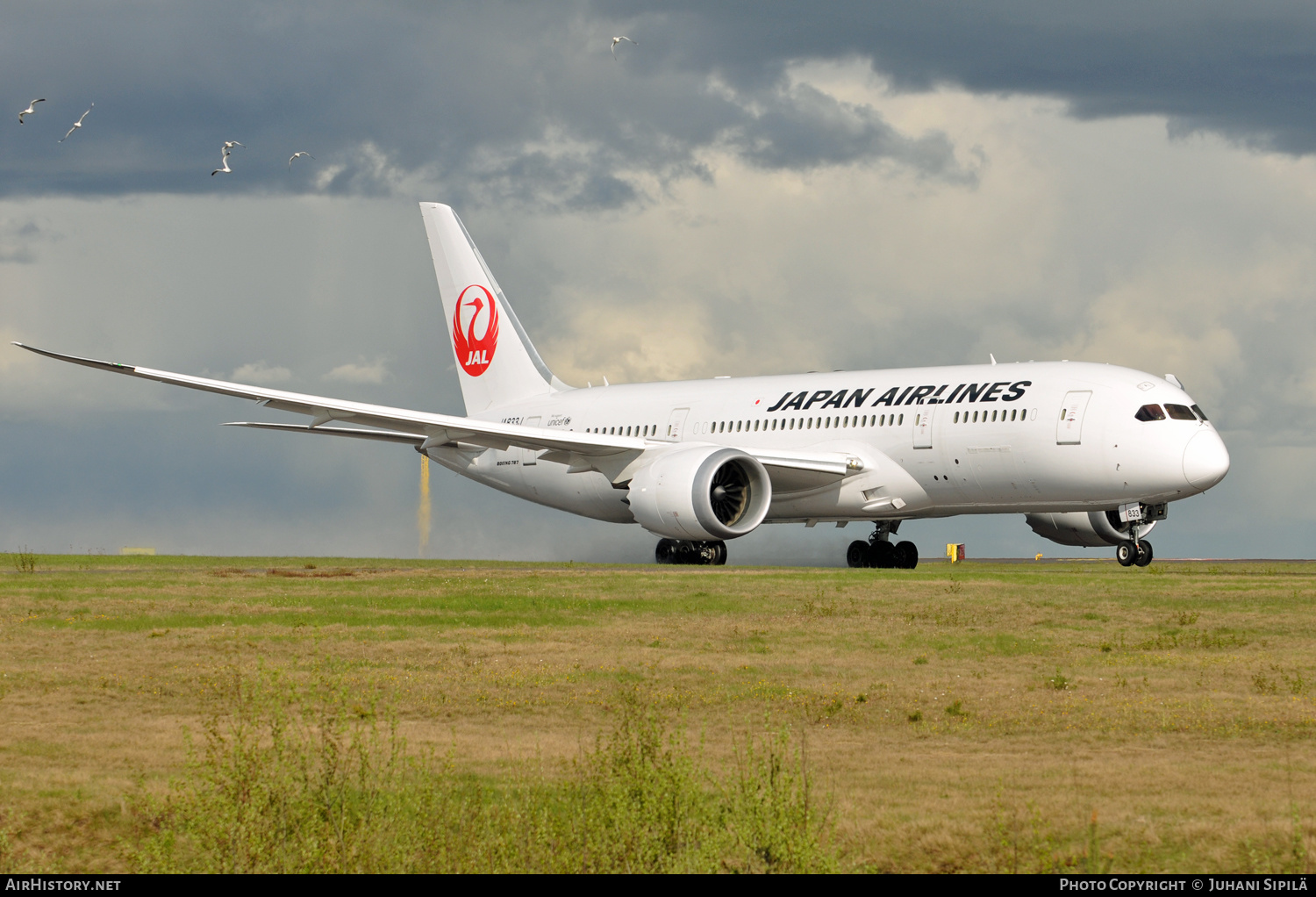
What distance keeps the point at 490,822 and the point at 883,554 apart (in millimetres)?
30216

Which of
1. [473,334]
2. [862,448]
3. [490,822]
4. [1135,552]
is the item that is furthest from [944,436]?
[490,822]

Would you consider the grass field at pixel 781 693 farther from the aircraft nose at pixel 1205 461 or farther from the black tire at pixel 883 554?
the black tire at pixel 883 554

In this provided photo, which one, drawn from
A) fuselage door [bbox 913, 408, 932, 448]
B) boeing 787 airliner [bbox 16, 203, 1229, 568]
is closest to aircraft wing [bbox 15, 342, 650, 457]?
boeing 787 airliner [bbox 16, 203, 1229, 568]

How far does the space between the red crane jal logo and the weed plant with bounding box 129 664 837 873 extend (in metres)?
37.5

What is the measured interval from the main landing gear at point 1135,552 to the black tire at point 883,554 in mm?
6163

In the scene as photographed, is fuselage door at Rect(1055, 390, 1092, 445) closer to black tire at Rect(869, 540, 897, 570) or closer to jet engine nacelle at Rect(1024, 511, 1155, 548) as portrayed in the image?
jet engine nacelle at Rect(1024, 511, 1155, 548)

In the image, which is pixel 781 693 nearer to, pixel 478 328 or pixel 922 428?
pixel 922 428

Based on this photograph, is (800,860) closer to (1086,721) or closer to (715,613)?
(1086,721)

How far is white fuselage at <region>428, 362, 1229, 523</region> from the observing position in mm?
31188

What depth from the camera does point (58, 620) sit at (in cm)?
2028

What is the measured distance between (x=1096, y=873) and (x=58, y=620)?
16.1m

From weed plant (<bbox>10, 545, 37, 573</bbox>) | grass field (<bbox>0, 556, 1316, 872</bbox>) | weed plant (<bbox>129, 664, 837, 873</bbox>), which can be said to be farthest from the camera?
weed plant (<bbox>10, 545, 37, 573</bbox>)
